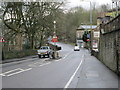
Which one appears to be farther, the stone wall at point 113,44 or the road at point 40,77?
the stone wall at point 113,44

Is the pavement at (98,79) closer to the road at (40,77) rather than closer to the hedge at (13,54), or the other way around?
the road at (40,77)

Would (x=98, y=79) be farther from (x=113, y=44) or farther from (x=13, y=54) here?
(x=13, y=54)

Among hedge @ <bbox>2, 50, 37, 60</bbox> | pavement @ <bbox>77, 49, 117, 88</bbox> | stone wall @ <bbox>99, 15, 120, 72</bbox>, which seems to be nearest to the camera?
pavement @ <bbox>77, 49, 117, 88</bbox>

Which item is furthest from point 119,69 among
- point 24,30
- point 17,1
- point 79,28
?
point 79,28

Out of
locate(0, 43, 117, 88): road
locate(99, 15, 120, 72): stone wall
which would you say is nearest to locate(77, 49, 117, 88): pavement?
locate(0, 43, 117, 88): road

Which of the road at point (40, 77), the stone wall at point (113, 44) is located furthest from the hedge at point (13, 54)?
the stone wall at point (113, 44)

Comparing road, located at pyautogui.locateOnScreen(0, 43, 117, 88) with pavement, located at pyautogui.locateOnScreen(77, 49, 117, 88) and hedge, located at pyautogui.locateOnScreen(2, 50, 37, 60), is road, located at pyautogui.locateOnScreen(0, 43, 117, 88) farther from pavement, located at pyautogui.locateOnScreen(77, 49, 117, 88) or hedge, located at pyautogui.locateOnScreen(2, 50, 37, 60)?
hedge, located at pyautogui.locateOnScreen(2, 50, 37, 60)

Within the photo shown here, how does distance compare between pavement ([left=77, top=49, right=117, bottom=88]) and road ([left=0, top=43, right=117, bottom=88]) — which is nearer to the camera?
pavement ([left=77, top=49, right=117, bottom=88])

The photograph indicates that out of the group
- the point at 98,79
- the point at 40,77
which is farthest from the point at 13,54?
the point at 98,79

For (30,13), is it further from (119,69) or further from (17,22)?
(119,69)

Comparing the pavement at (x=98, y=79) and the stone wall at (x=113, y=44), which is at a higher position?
the stone wall at (x=113, y=44)

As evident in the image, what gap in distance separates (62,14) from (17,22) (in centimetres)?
896

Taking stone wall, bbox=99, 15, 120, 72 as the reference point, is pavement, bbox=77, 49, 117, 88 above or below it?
below

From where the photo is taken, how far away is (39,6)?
37.9 meters
